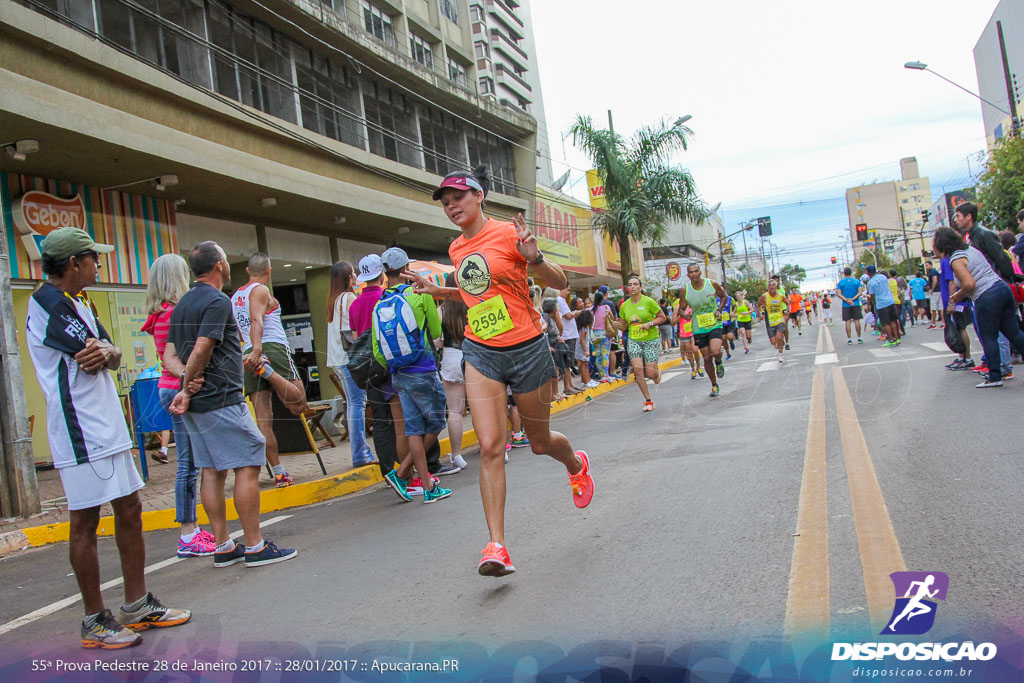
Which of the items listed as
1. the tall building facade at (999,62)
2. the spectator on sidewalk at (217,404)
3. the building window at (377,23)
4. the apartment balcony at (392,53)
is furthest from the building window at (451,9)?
the tall building facade at (999,62)

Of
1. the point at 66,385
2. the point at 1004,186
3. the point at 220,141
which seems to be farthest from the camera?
the point at 1004,186

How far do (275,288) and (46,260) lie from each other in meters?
15.0

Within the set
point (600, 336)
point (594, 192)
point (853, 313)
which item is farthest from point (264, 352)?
point (594, 192)

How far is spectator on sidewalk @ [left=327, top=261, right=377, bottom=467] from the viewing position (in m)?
7.20

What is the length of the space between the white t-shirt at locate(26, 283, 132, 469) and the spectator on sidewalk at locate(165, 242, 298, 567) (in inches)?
31.2

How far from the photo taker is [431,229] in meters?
20.1

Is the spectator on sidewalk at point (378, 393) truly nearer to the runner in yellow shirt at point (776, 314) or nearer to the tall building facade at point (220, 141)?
the tall building facade at point (220, 141)

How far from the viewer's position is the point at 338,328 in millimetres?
7340

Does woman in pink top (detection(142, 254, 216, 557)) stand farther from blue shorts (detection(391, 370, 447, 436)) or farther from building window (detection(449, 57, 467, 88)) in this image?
building window (detection(449, 57, 467, 88))

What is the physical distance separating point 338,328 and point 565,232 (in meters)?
23.8

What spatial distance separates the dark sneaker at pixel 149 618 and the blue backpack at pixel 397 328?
2773 millimetres

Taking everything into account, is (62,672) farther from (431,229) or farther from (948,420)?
(431,229)

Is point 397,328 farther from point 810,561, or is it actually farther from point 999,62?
→ point 999,62

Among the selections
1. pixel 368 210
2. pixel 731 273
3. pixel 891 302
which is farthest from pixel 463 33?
pixel 731 273
